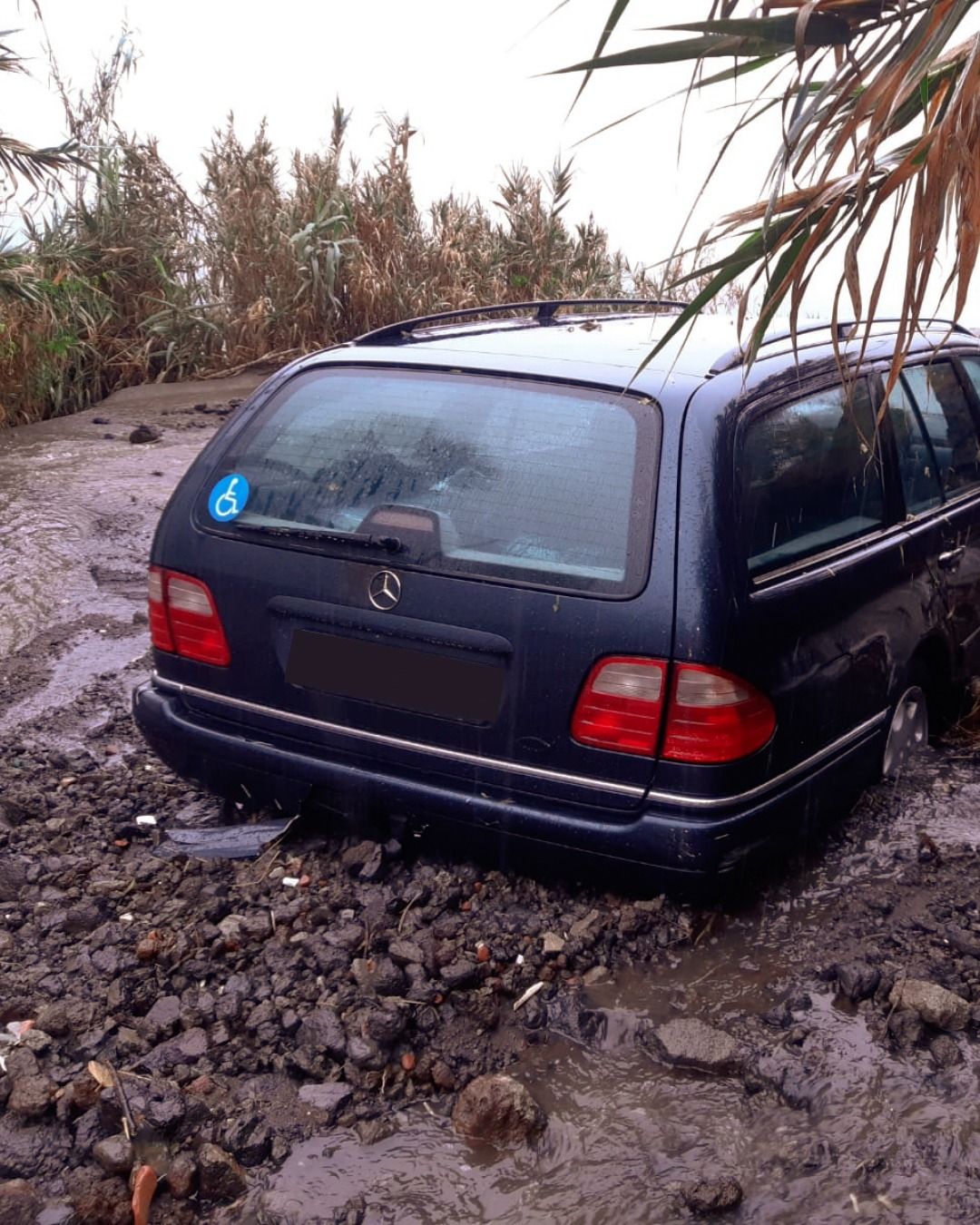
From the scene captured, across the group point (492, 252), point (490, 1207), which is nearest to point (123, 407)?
point (492, 252)

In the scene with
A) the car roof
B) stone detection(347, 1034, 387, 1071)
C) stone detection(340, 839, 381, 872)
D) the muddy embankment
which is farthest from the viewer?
stone detection(340, 839, 381, 872)

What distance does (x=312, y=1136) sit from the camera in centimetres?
264

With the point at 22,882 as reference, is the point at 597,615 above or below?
above

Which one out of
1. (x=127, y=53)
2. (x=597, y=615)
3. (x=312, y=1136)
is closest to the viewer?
(x=312, y=1136)

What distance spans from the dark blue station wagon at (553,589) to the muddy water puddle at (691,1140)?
1.31 feet

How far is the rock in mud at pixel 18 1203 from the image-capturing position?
238cm

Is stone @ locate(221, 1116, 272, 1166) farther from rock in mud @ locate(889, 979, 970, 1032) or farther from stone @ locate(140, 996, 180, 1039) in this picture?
rock in mud @ locate(889, 979, 970, 1032)

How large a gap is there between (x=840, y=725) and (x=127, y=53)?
48.3 ft

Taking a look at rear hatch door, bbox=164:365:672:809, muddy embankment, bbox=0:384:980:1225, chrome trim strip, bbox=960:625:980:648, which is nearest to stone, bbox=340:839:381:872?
muddy embankment, bbox=0:384:980:1225

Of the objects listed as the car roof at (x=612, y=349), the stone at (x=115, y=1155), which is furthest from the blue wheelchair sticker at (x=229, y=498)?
the stone at (x=115, y=1155)

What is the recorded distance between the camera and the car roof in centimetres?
320

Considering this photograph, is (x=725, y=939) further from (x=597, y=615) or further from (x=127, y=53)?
(x=127, y=53)

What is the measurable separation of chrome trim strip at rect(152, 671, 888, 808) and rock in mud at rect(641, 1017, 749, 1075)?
52 centimetres

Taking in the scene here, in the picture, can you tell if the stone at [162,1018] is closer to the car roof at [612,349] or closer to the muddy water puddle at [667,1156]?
the muddy water puddle at [667,1156]
